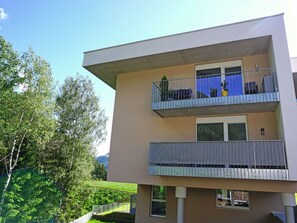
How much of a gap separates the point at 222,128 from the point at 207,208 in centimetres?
405

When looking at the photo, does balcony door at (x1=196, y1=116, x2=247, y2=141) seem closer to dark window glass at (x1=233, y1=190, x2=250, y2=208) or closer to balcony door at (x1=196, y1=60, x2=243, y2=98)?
balcony door at (x1=196, y1=60, x2=243, y2=98)

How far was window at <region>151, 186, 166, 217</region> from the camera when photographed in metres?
11.4

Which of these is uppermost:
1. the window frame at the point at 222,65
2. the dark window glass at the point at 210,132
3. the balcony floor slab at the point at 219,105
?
the window frame at the point at 222,65

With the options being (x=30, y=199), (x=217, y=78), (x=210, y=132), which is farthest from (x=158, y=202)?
(x=30, y=199)

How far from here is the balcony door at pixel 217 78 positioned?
9.57 meters

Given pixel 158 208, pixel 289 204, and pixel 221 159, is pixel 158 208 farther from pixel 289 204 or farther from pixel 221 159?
pixel 289 204

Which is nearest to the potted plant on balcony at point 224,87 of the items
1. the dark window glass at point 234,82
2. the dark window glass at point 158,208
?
the dark window glass at point 234,82

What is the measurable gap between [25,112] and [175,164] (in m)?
10.1

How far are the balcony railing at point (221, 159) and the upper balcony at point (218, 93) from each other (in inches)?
64.6

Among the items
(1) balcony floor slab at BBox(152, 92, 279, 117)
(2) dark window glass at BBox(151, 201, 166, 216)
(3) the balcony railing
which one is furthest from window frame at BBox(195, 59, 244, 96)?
(2) dark window glass at BBox(151, 201, 166, 216)

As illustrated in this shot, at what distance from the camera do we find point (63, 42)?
1370 centimetres

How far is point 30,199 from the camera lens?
1433 cm

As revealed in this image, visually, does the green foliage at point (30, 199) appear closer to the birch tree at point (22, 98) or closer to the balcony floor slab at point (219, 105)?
the birch tree at point (22, 98)

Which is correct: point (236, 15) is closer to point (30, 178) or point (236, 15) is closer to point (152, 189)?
point (152, 189)
